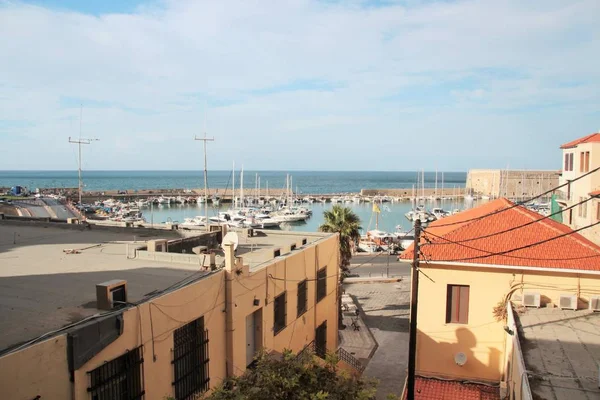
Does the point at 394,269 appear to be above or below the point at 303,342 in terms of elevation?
below

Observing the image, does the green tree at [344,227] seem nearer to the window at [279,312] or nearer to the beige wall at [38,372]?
the window at [279,312]

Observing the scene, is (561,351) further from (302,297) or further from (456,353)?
(302,297)

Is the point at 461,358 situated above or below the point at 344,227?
below

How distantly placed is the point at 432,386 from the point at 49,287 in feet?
41.1

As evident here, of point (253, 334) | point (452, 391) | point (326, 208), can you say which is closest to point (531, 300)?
point (452, 391)

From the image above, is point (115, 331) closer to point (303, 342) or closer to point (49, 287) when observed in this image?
point (49, 287)

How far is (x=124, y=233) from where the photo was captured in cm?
1838

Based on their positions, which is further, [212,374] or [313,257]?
[313,257]

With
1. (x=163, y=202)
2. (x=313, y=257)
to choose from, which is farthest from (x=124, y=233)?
(x=163, y=202)

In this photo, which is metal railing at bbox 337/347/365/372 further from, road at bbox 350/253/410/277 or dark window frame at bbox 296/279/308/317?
road at bbox 350/253/410/277

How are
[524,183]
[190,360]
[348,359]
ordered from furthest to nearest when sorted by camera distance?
[524,183] → [348,359] → [190,360]

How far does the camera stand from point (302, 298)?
15.9 meters

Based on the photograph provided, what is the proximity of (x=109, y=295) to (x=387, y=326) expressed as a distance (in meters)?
19.7

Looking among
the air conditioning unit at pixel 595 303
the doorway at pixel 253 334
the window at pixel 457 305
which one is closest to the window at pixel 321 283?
the window at pixel 457 305
